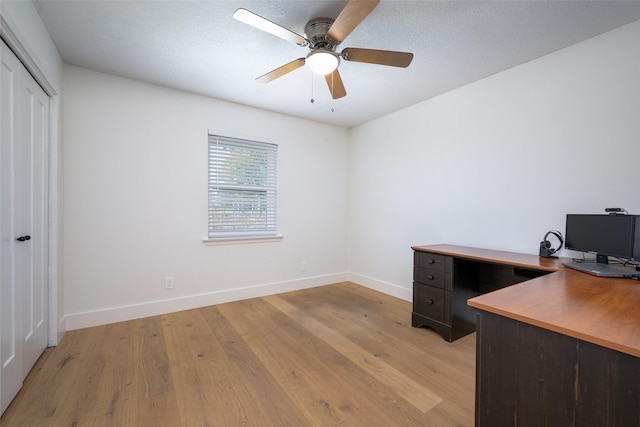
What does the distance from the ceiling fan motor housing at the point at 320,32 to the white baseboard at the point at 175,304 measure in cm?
275

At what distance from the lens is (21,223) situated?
1701mm

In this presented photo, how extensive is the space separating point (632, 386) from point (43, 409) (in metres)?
2.63

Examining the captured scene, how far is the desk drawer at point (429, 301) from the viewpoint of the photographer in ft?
7.95

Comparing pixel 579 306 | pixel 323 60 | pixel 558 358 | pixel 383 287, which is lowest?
pixel 383 287

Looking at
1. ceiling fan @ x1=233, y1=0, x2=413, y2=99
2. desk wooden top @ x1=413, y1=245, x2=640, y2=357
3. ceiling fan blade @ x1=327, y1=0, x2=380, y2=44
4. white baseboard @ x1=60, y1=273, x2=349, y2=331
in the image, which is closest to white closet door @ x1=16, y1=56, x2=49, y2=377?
white baseboard @ x1=60, y1=273, x2=349, y2=331

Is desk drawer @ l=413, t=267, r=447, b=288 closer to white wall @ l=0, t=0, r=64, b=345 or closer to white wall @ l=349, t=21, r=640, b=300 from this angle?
white wall @ l=349, t=21, r=640, b=300

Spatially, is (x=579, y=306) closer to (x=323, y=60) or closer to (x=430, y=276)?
(x=430, y=276)

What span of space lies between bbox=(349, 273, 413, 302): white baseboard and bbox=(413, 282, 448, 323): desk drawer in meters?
0.74

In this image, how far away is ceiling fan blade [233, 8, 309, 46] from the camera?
58.0 inches

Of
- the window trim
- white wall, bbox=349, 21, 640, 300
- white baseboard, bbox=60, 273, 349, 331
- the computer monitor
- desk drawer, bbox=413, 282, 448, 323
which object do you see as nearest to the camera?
the computer monitor

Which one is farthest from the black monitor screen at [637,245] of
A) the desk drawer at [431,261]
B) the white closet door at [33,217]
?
the white closet door at [33,217]

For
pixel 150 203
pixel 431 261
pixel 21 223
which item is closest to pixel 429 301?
pixel 431 261

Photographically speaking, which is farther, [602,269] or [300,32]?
[300,32]

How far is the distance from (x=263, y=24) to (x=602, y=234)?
2.52 meters
